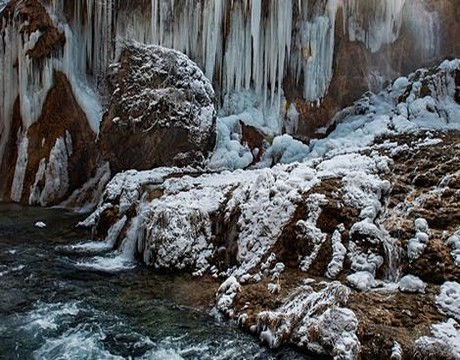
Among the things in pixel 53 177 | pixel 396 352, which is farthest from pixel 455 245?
pixel 53 177

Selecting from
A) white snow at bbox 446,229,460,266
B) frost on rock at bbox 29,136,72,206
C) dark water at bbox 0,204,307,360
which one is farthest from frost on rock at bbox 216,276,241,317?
frost on rock at bbox 29,136,72,206

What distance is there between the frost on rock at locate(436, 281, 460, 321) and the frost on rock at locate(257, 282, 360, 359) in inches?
43.6

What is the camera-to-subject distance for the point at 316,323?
5.57 metres

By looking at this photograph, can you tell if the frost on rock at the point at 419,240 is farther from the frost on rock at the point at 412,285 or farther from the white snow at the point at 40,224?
the white snow at the point at 40,224

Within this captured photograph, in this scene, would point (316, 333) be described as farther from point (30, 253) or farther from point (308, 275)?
point (30, 253)

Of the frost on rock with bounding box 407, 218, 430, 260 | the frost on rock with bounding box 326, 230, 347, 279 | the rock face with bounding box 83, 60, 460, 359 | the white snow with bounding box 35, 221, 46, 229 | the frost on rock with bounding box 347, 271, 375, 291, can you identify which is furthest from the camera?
the white snow with bounding box 35, 221, 46, 229

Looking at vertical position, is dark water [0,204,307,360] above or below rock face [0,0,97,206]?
below

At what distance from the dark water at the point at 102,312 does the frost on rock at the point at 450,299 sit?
186 centimetres

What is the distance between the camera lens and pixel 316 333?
5.49m

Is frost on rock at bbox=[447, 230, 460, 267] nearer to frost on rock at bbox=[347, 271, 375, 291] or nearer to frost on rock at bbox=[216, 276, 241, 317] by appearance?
frost on rock at bbox=[347, 271, 375, 291]

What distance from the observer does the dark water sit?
5.50m

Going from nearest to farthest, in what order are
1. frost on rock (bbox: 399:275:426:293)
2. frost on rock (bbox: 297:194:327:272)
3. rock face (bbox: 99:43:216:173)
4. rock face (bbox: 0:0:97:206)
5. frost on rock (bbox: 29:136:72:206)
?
frost on rock (bbox: 399:275:426:293)
frost on rock (bbox: 297:194:327:272)
rock face (bbox: 99:43:216:173)
frost on rock (bbox: 29:136:72:206)
rock face (bbox: 0:0:97:206)

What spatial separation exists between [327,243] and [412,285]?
1426mm

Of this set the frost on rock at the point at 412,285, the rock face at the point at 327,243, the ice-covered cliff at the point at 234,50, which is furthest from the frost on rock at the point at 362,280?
the ice-covered cliff at the point at 234,50
